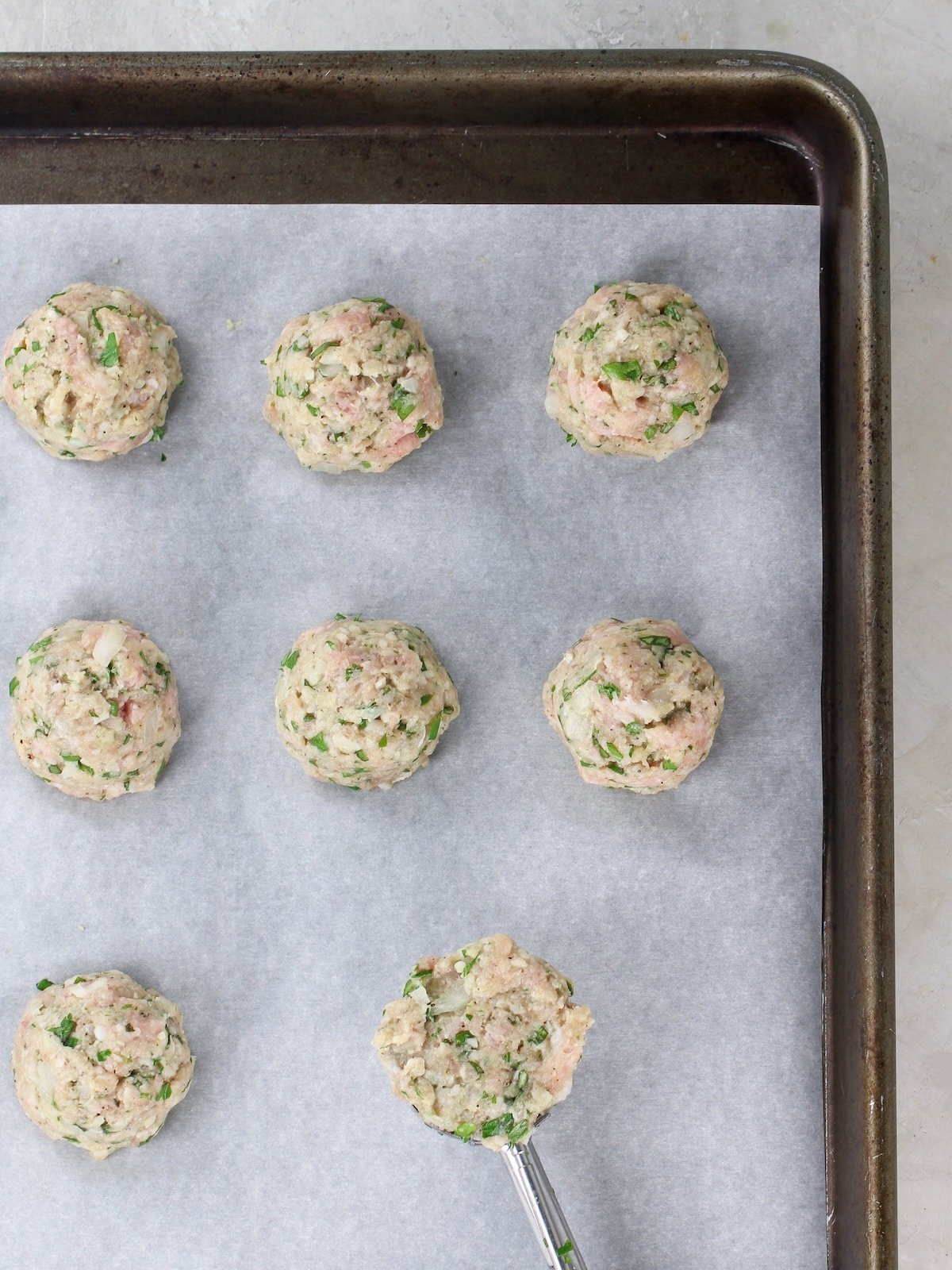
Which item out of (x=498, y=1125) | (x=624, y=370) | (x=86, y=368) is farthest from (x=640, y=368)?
(x=498, y=1125)

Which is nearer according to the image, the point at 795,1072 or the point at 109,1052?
the point at 109,1052

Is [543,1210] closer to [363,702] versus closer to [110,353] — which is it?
[363,702]

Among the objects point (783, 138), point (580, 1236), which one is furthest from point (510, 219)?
point (580, 1236)

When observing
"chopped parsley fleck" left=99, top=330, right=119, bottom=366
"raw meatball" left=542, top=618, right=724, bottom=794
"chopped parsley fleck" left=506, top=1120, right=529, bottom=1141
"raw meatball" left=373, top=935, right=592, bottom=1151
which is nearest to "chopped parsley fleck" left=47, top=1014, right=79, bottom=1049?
"raw meatball" left=373, top=935, right=592, bottom=1151

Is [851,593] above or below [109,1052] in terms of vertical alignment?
above

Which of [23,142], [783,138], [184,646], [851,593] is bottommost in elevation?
[184,646]

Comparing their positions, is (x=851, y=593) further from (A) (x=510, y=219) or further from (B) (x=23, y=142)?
(B) (x=23, y=142)
